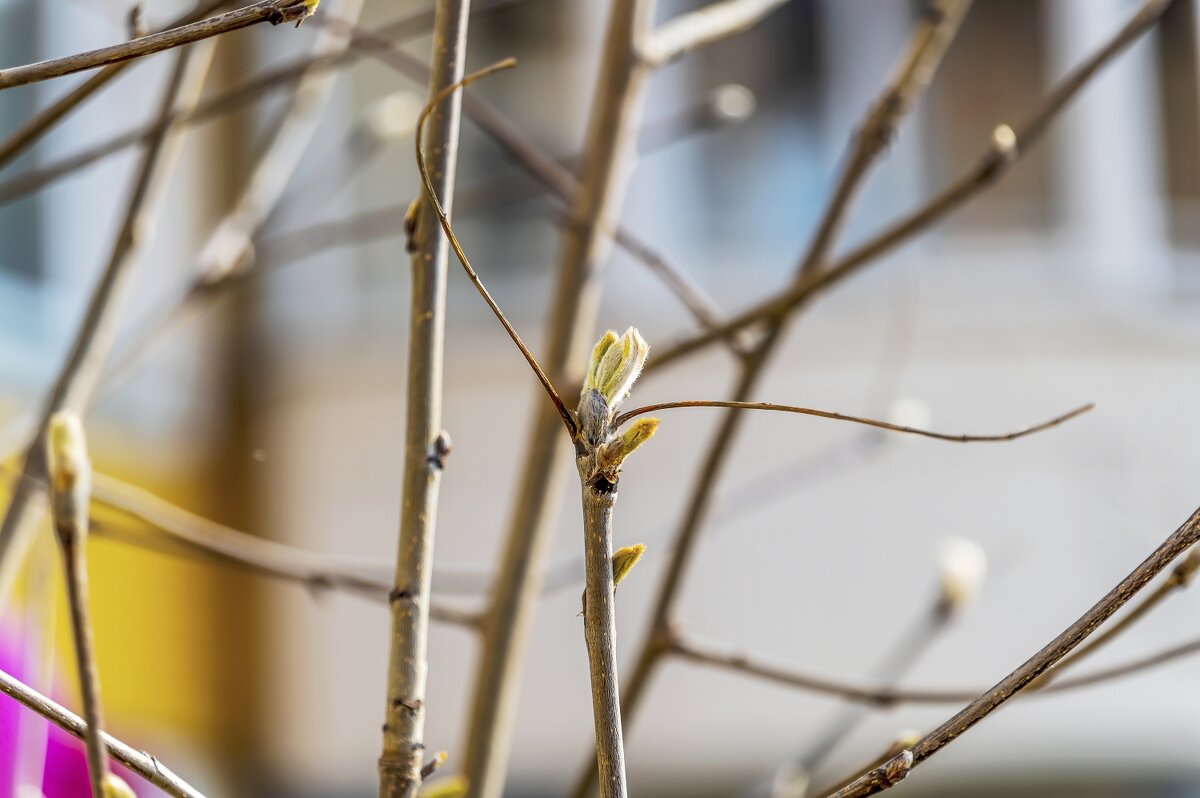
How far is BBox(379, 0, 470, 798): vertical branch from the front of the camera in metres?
0.34

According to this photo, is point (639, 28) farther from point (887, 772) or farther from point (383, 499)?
point (383, 499)

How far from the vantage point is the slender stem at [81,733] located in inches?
11.1

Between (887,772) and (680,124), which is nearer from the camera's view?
(887,772)

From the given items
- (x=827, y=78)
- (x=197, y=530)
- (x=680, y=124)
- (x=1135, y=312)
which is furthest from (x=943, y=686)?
(x=197, y=530)

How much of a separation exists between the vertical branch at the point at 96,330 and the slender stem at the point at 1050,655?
38 centimetres

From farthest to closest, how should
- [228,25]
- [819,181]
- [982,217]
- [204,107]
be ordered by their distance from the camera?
[982,217] < [819,181] < [204,107] < [228,25]

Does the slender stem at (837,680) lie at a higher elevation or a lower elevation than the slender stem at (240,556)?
lower

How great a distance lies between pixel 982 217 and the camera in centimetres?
341

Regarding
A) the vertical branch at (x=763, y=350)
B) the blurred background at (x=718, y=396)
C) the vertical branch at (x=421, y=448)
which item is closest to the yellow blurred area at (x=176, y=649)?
the blurred background at (x=718, y=396)

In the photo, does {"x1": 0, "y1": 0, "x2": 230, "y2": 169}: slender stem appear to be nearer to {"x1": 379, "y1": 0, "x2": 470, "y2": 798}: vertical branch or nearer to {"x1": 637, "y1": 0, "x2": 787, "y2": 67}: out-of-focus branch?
{"x1": 379, "y1": 0, "x2": 470, "y2": 798}: vertical branch

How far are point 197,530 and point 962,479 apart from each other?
7.61 feet

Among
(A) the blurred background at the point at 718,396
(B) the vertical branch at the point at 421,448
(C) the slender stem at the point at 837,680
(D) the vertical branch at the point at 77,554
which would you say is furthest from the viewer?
(A) the blurred background at the point at 718,396

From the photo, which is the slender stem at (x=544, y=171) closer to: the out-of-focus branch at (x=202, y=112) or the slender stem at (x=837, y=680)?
the out-of-focus branch at (x=202, y=112)

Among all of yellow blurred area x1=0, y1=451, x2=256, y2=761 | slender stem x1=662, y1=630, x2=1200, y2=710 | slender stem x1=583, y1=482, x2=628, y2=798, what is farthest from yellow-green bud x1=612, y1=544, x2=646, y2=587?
yellow blurred area x1=0, y1=451, x2=256, y2=761
